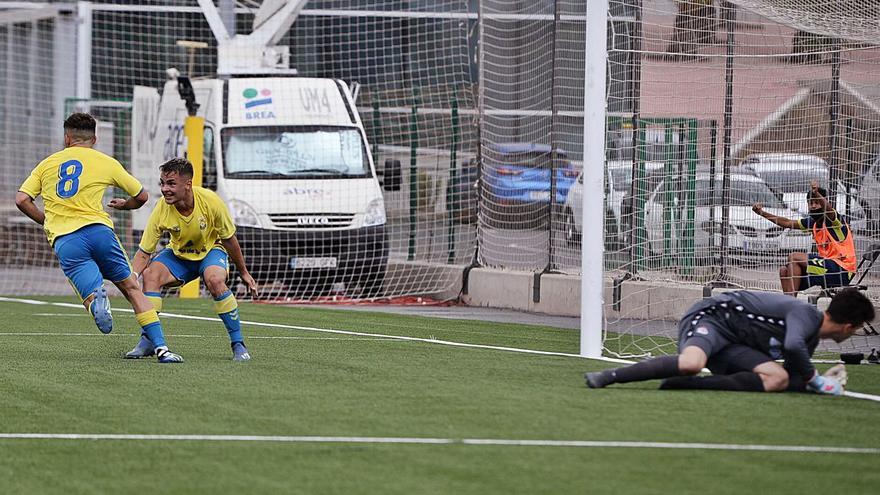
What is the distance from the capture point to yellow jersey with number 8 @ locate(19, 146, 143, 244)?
10875 millimetres

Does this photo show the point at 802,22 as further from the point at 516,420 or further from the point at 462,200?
the point at 462,200

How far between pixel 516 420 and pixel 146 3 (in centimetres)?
2530

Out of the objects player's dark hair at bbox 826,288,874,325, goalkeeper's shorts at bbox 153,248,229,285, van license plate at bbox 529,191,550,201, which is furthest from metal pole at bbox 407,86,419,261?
player's dark hair at bbox 826,288,874,325

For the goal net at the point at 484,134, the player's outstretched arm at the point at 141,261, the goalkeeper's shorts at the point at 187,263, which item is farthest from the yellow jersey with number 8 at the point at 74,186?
the goal net at the point at 484,134

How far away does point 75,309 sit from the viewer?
17047 millimetres

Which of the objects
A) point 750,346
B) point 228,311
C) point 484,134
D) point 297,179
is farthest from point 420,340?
point 484,134

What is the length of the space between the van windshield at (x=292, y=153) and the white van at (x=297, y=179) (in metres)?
0.01

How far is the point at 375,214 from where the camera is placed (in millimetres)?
19703

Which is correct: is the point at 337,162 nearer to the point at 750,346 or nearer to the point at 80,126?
the point at 80,126

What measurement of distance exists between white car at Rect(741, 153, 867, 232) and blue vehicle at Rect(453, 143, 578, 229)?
3691mm

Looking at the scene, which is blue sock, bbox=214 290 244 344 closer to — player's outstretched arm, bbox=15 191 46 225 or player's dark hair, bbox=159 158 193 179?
player's dark hair, bbox=159 158 193 179

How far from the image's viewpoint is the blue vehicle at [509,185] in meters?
19.1

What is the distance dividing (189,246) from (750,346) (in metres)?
4.29

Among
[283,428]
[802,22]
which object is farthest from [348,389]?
[802,22]
